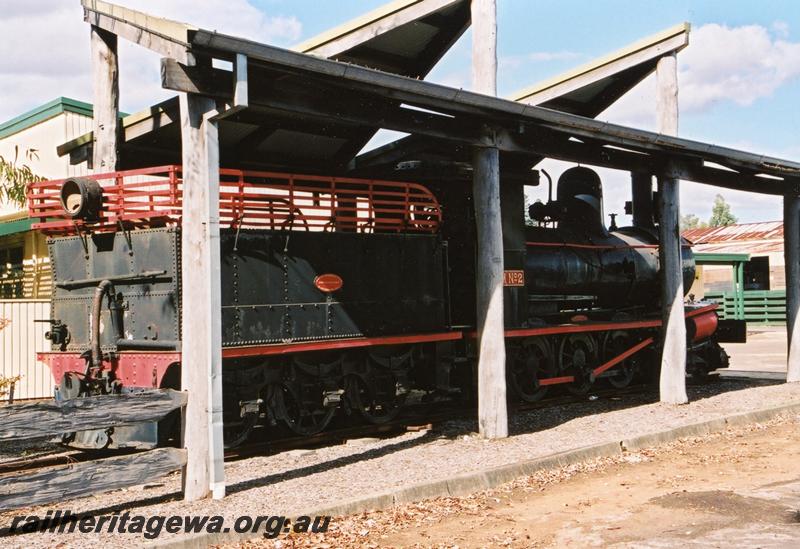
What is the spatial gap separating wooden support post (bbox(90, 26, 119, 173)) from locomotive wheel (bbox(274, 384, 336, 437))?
308 centimetres

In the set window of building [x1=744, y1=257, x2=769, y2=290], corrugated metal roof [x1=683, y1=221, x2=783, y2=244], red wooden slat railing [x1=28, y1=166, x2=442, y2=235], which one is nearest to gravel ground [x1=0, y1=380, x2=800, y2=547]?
red wooden slat railing [x1=28, y1=166, x2=442, y2=235]

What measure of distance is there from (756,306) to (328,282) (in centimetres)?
3096

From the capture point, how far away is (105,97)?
9789 mm

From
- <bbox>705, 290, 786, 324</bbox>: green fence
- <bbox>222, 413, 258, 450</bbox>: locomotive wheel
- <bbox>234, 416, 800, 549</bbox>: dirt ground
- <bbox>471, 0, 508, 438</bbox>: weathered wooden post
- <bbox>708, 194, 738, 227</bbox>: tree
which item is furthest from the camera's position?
<bbox>708, 194, 738, 227</bbox>: tree

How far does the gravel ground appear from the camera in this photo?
6434 millimetres

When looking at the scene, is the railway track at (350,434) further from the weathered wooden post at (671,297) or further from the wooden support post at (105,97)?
the wooden support post at (105,97)

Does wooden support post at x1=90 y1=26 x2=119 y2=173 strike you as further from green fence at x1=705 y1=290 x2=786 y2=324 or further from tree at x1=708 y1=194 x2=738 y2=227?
tree at x1=708 y1=194 x2=738 y2=227

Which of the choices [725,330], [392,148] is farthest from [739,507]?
[725,330]

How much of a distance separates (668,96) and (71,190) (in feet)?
27.5

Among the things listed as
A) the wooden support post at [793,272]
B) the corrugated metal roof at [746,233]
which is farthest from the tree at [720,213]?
the wooden support post at [793,272]

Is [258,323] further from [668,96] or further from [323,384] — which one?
[668,96]

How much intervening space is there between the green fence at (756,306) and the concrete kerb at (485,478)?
85.8ft

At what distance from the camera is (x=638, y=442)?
8.94 metres

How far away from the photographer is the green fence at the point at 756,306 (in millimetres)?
34594
